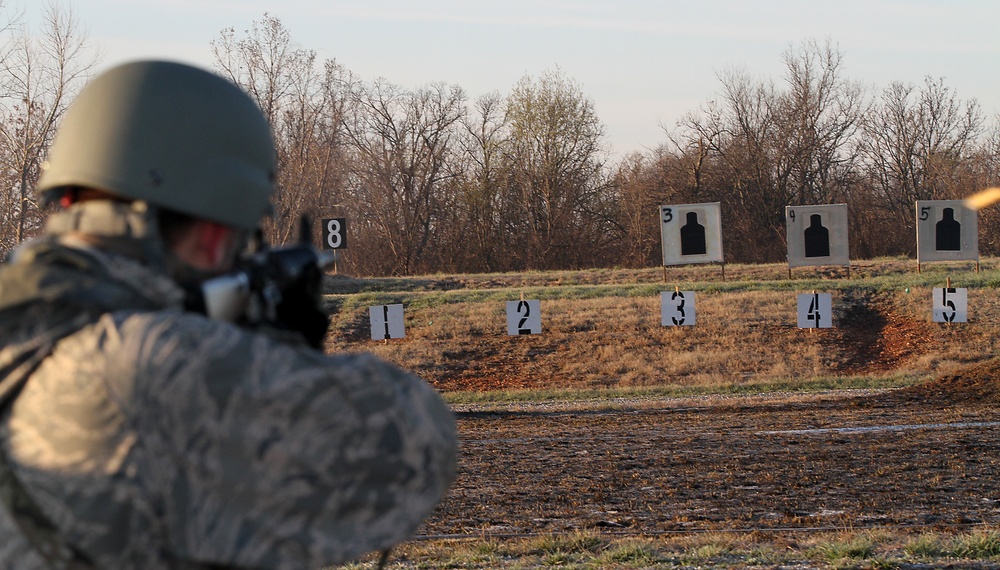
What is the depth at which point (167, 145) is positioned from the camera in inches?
68.1

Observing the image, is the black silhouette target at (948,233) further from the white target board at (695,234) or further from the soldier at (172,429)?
the soldier at (172,429)

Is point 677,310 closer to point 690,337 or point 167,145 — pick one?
point 690,337

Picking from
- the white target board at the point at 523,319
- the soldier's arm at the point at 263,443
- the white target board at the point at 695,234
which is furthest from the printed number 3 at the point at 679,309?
the soldier's arm at the point at 263,443

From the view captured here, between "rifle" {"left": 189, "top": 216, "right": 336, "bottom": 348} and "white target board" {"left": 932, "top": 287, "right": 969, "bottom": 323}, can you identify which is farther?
"white target board" {"left": 932, "top": 287, "right": 969, "bottom": 323}

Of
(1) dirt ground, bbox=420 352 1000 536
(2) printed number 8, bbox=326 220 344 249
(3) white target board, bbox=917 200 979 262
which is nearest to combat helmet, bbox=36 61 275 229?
(1) dirt ground, bbox=420 352 1000 536

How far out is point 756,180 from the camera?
51500 millimetres

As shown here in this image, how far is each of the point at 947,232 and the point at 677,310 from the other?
40.4 feet

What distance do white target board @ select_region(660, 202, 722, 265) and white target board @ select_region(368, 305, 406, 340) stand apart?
10.8m

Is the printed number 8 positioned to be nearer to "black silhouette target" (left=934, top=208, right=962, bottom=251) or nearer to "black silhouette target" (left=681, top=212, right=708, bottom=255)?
"black silhouette target" (left=681, top=212, right=708, bottom=255)

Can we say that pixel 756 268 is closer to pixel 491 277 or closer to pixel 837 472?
pixel 491 277

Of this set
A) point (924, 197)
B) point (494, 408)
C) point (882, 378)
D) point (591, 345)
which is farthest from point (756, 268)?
point (924, 197)

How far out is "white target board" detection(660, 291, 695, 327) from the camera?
25.8 meters

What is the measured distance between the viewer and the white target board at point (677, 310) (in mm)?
25781

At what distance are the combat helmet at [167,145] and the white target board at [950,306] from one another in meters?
25.1
